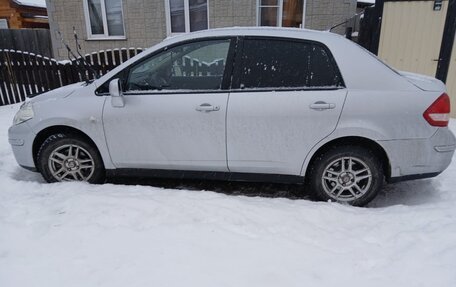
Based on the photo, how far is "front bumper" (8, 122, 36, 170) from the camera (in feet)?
11.5

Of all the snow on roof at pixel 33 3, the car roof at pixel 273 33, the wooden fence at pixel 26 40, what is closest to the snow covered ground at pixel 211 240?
the car roof at pixel 273 33

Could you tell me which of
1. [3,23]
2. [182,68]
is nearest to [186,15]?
[182,68]

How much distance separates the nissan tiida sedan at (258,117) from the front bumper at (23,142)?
0.6 inches

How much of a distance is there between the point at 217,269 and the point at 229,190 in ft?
5.27

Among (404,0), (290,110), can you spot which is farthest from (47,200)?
(404,0)

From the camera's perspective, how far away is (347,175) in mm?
3205

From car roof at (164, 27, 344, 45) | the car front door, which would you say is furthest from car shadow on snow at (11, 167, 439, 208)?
car roof at (164, 27, 344, 45)

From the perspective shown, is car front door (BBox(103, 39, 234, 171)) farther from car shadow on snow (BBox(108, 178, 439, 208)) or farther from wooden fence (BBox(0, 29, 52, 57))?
wooden fence (BBox(0, 29, 52, 57))

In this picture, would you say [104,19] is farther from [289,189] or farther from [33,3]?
[33,3]

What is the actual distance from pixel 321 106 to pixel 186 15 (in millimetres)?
7941

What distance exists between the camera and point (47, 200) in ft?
10.4

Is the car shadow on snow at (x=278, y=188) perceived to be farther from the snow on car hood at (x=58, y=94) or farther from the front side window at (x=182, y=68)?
the front side window at (x=182, y=68)

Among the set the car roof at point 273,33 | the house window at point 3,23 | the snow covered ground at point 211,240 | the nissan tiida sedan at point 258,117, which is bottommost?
the snow covered ground at point 211,240

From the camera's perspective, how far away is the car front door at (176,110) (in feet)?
10.6
